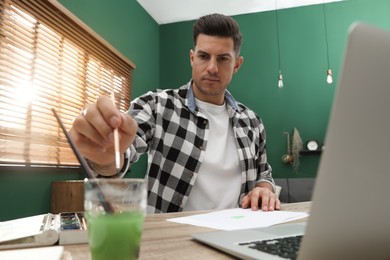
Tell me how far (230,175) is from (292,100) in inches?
113

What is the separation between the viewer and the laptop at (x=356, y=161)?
303 mm

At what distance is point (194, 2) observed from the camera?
13.6 ft

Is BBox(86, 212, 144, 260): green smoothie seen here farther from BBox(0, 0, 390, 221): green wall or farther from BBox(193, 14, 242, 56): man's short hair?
BBox(0, 0, 390, 221): green wall

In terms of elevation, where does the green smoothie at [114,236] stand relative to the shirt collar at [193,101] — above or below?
below

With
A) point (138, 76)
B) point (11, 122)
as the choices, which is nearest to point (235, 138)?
point (11, 122)

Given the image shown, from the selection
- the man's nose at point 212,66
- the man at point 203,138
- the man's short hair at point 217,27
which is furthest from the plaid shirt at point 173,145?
the man's short hair at point 217,27

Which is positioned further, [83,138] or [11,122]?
[11,122]

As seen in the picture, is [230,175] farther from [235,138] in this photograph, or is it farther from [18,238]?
[18,238]

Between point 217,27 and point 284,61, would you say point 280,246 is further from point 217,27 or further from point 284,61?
point 284,61

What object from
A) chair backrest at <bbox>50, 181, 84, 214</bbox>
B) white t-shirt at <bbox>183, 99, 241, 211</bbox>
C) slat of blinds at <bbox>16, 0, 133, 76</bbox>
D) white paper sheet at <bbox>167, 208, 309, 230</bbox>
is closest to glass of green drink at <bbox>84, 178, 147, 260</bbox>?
white paper sheet at <bbox>167, 208, 309, 230</bbox>

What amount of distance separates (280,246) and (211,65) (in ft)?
4.22

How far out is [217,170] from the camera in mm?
1578

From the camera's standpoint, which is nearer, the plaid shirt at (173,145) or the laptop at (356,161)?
the laptop at (356,161)

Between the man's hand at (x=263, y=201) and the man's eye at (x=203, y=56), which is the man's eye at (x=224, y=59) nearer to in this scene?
the man's eye at (x=203, y=56)
